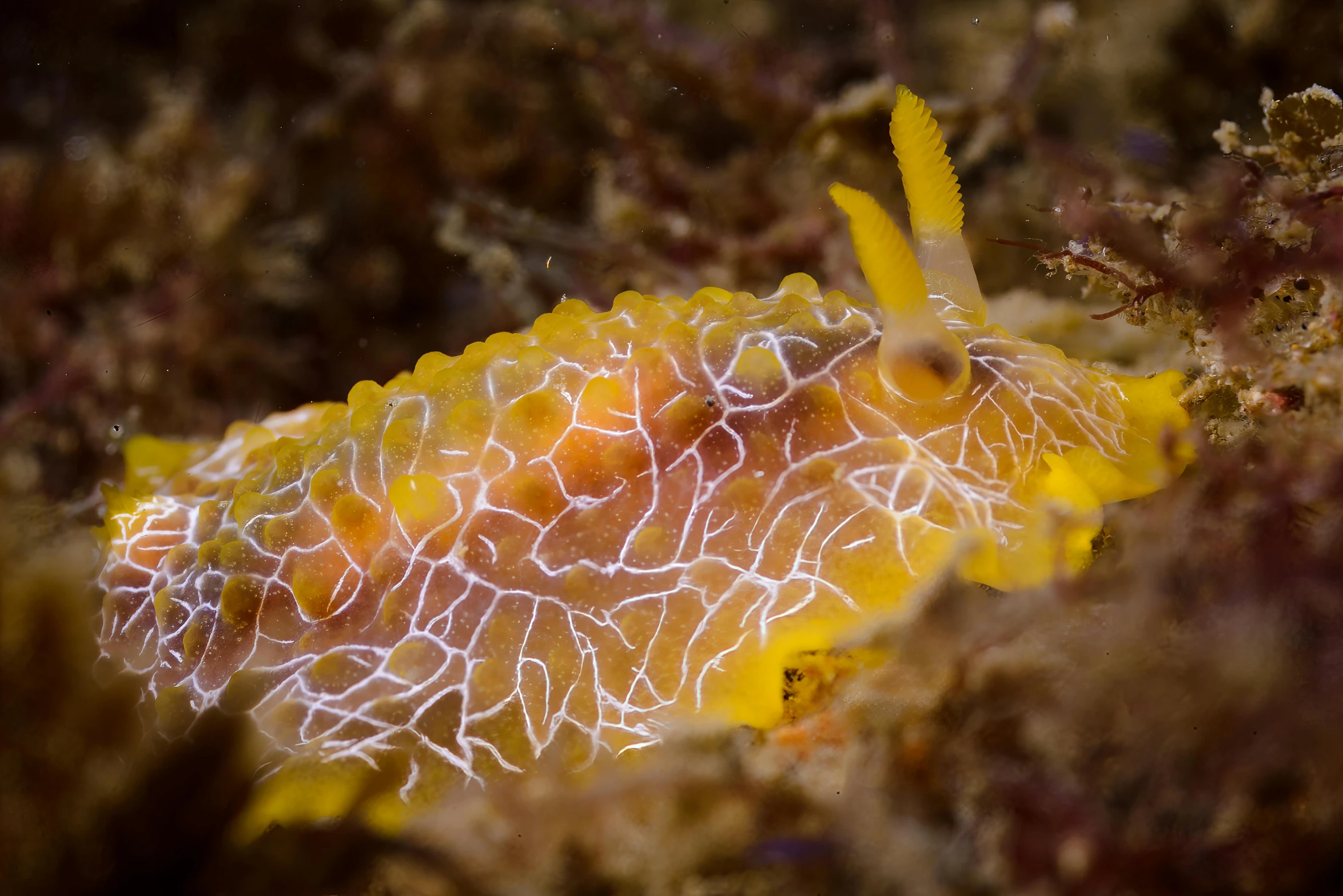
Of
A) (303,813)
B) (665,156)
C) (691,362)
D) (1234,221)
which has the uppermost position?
(665,156)

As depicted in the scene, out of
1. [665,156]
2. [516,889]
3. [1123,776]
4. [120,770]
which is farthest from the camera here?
[665,156]

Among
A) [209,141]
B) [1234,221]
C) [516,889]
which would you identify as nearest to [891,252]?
[1234,221]

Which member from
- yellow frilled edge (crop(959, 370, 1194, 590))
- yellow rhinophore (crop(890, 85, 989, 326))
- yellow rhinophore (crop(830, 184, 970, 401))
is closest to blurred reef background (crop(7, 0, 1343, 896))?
yellow frilled edge (crop(959, 370, 1194, 590))

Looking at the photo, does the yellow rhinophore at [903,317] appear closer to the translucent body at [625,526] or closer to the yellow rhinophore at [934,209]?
the translucent body at [625,526]

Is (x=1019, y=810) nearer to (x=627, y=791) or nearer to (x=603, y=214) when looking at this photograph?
(x=627, y=791)

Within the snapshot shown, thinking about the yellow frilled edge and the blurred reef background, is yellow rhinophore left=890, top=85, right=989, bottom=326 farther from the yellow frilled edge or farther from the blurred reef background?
the yellow frilled edge

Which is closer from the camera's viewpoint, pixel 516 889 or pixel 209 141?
pixel 516 889

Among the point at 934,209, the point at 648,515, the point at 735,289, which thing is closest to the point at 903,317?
the point at 934,209

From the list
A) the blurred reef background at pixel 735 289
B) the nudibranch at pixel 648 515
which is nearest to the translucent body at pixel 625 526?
the nudibranch at pixel 648 515
